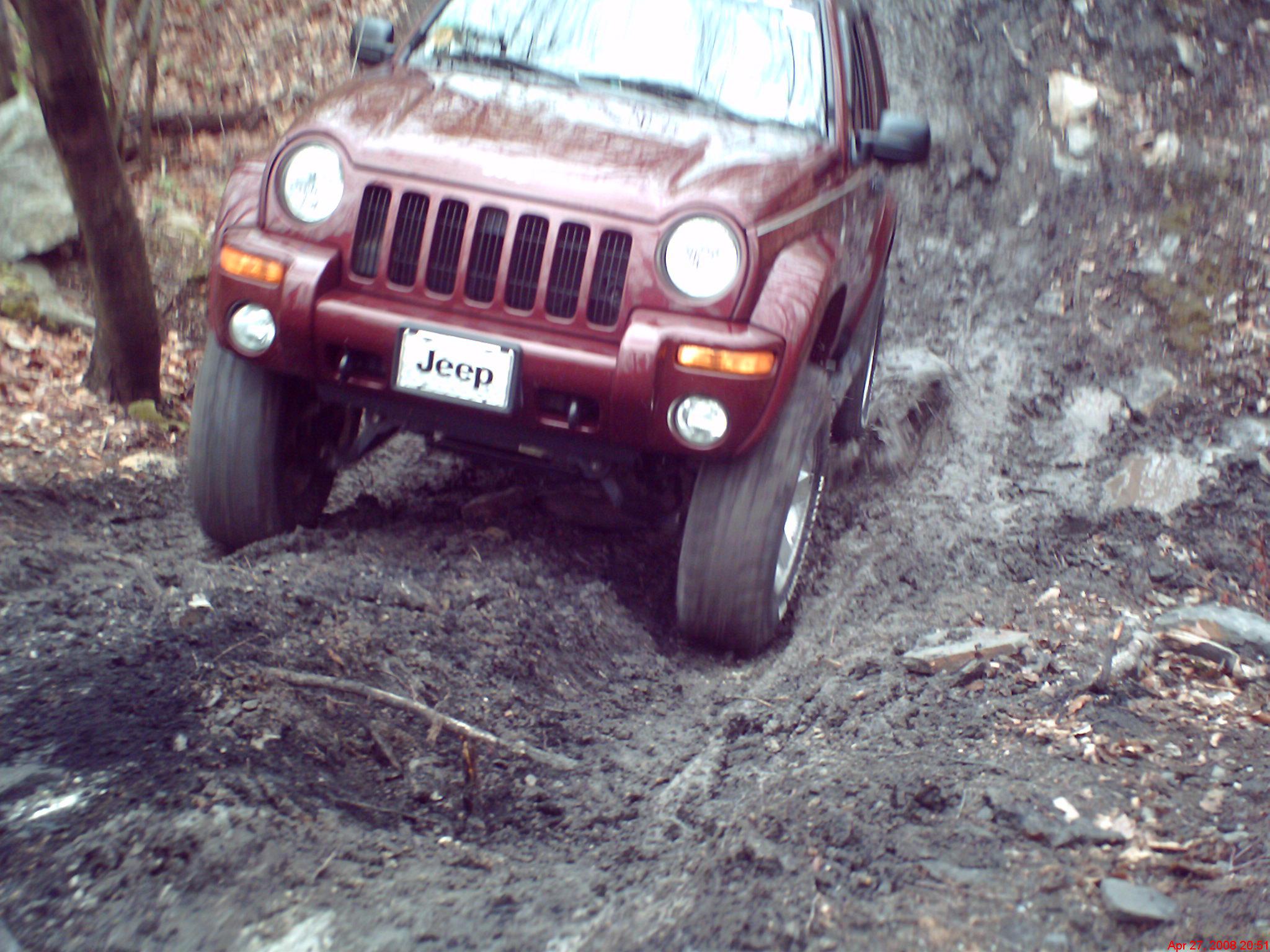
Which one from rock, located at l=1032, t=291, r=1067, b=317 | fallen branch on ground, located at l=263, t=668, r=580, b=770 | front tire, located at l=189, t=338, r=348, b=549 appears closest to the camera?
fallen branch on ground, located at l=263, t=668, r=580, b=770

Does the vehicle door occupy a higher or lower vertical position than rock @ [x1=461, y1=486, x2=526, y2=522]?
higher

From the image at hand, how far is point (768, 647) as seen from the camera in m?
3.64

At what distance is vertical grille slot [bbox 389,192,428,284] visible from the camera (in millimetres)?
3068

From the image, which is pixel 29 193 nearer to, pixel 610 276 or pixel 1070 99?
pixel 610 276

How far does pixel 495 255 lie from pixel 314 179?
0.56 meters

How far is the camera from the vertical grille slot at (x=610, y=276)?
9.91 ft

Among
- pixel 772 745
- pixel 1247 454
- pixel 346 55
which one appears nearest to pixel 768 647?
pixel 772 745

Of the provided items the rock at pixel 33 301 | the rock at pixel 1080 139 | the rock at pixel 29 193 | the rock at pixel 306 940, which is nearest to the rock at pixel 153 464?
the rock at pixel 33 301

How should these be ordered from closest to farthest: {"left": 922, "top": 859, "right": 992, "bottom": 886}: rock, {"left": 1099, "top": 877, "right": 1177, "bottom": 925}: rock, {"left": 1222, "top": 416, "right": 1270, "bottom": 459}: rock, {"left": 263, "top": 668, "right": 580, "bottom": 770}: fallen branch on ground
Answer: {"left": 1099, "top": 877, "right": 1177, "bottom": 925}: rock, {"left": 922, "top": 859, "right": 992, "bottom": 886}: rock, {"left": 263, "top": 668, "right": 580, "bottom": 770}: fallen branch on ground, {"left": 1222, "top": 416, "right": 1270, "bottom": 459}: rock

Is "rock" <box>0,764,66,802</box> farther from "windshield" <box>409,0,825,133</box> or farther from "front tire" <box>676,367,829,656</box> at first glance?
"windshield" <box>409,0,825,133</box>

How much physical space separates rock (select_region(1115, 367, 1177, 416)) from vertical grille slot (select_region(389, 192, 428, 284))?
3713 mm

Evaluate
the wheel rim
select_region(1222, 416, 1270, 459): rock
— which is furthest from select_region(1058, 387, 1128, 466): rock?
the wheel rim

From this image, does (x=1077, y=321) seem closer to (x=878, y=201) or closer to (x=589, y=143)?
(x=878, y=201)

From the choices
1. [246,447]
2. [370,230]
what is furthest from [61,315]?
[370,230]
